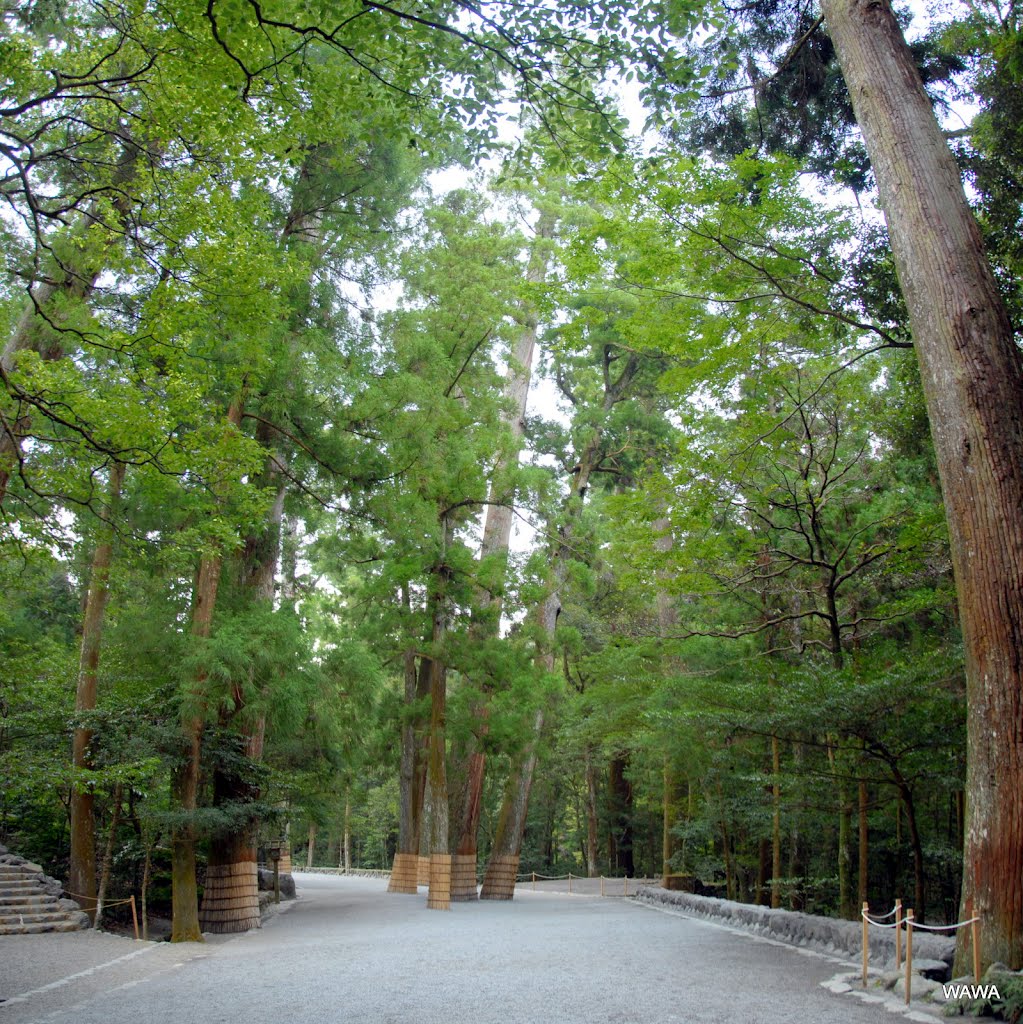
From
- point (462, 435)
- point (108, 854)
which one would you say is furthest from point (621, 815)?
point (108, 854)

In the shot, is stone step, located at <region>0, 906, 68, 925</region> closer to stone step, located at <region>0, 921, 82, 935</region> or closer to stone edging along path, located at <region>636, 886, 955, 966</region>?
stone step, located at <region>0, 921, 82, 935</region>

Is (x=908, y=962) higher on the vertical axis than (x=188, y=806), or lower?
lower

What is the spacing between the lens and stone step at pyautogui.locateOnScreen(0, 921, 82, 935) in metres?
9.11

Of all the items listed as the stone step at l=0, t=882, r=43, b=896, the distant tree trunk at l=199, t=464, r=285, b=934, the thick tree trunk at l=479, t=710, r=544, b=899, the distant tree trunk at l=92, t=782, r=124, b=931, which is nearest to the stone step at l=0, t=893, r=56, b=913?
the stone step at l=0, t=882, r=43, b=896

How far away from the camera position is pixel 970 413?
5.40 meters

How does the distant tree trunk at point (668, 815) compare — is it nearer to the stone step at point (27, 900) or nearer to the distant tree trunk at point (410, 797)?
the distant tree trunk at point (410, 797)

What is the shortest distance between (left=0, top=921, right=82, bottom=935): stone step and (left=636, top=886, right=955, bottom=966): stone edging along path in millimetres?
7789

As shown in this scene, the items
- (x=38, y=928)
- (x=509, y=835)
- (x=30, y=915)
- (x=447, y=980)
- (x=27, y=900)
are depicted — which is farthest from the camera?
(x=509, y=835)

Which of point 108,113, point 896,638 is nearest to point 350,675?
point 108,113

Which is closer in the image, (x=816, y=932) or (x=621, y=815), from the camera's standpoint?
(x=816, y=932)

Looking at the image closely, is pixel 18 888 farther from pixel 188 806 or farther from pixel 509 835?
pixel 509 835

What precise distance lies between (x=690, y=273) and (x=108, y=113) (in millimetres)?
5290

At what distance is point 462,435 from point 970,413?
28.2 ft

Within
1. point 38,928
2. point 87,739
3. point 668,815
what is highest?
point 87,739
